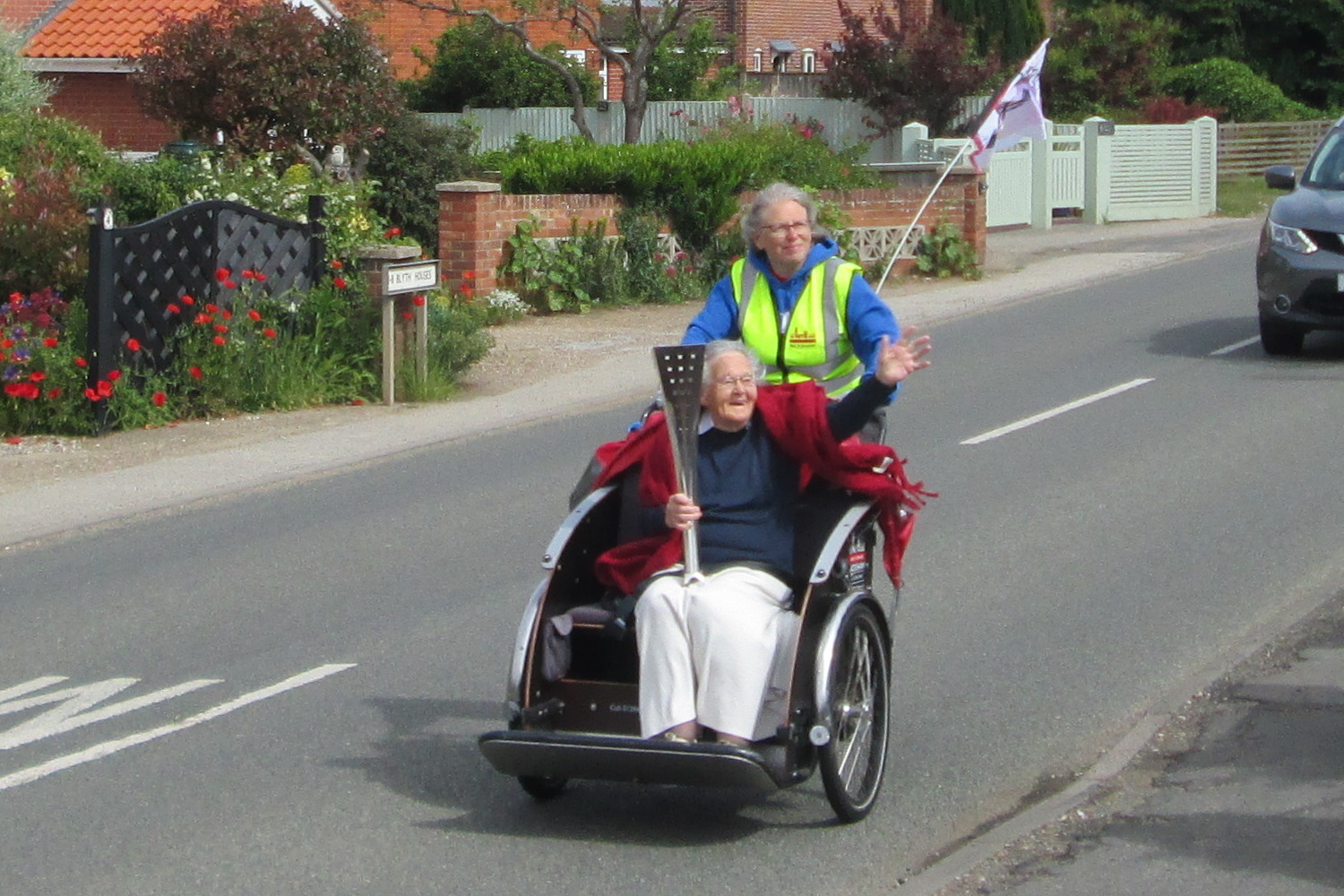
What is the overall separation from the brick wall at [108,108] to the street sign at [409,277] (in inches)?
611

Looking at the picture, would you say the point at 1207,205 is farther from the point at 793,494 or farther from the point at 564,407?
the point at 793,494

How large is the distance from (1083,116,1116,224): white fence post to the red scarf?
80.7 feet

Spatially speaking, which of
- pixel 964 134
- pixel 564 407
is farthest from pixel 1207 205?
pixel 564 407

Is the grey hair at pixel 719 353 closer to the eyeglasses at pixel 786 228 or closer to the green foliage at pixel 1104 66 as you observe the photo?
the eyeglasses at pixel 786 228

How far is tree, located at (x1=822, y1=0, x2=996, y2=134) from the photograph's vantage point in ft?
104

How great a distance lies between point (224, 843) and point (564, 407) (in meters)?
8.47

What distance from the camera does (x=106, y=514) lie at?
10.0 m

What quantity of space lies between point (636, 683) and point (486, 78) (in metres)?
29.4

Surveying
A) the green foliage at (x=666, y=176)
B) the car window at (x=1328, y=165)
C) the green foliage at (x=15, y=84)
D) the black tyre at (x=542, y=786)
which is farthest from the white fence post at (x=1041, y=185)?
the black tyre at (x=542, y=786)

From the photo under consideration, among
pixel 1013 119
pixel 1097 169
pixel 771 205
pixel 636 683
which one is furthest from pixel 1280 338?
pixel 1097 169

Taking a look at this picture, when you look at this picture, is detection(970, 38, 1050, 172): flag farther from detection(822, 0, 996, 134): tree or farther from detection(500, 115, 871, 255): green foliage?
detection(822, 0, 996, 134): tree

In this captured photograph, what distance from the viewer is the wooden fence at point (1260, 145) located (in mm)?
38125

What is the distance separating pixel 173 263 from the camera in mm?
12852

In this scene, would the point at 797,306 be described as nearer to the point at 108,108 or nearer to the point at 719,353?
the point at 719,353
